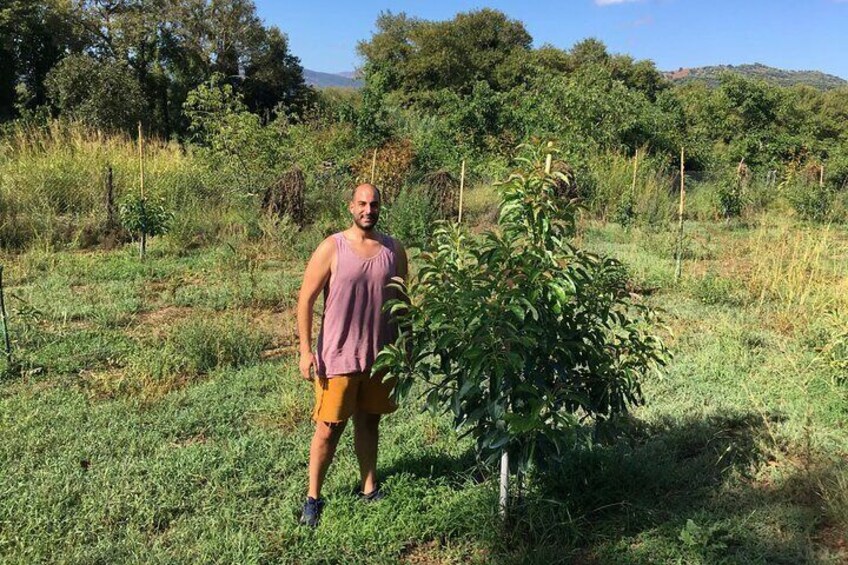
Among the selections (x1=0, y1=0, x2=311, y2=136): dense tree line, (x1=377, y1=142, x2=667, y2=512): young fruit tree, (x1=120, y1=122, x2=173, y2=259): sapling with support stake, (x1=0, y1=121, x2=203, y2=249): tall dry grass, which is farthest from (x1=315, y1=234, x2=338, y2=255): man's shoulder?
(x1=0, y1=0, x2=311, y2=136): dense tree line

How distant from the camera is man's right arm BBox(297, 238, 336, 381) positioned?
2.55m

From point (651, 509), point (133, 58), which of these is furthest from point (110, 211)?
point (133, 58)

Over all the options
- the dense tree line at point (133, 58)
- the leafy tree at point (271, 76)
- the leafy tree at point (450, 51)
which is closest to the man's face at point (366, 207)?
the dense tree line at point (133, 58)

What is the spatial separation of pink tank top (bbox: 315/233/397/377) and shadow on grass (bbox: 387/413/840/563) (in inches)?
33.8

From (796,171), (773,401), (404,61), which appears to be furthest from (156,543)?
(404,61)

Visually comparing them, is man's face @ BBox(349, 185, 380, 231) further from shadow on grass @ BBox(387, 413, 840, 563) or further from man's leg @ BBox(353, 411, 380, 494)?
shadow on grass @ BBox(387, 413, 840, 563)

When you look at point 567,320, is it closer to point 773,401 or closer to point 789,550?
point 789,550

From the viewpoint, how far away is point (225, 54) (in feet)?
94.0

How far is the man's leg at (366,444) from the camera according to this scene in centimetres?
277

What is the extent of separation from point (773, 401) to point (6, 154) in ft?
37.8

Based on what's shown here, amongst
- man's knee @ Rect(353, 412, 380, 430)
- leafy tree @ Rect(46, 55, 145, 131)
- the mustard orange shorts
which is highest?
leafy tree @ Rect(46, 55, 145, 131)

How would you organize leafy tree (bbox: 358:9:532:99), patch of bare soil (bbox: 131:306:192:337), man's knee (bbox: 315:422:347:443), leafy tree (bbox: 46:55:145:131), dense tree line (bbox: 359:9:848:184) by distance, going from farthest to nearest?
leafy tree (bbox: 358:9:532:99), leafy tree (bbox: 46:55:145:131), dense tree line (bbox: 359:9:848:184), patch of bare soil (bbox: 131:306:192:337), man's knee (bbox: 315:422:347:443)

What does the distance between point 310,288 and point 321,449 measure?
726 millimetres

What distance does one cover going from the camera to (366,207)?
2.56 meters
